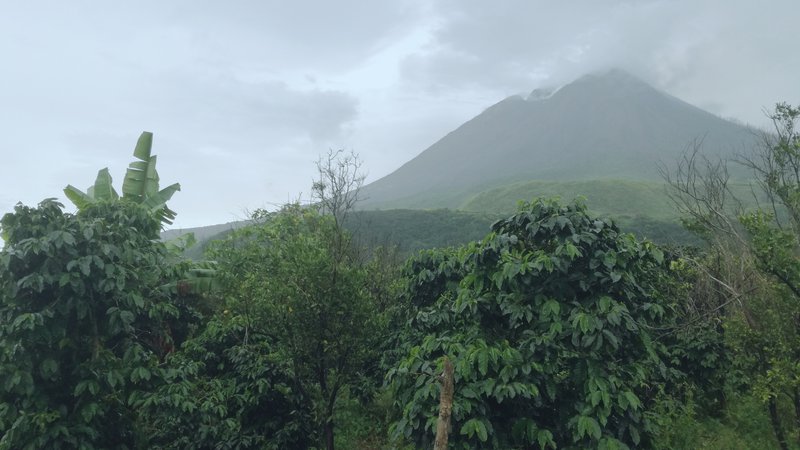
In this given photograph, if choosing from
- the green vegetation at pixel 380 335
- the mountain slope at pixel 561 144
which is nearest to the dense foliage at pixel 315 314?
the green vegetation at pixel 380 335

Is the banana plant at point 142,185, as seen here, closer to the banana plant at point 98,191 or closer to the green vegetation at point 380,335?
the banana plant at point 98,191

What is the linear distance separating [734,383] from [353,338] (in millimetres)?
8123

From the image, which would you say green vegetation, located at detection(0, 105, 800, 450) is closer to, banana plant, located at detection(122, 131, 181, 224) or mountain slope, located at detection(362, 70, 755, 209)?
banana plant, located at detection(122, 131, 181, 224)

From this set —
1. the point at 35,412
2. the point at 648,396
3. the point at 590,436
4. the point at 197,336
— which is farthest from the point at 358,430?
the point at 590,436

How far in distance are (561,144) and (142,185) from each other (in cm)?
14807

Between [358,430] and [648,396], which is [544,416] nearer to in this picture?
[648,396]

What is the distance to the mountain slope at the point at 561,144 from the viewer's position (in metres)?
123

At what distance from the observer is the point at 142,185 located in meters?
14.3

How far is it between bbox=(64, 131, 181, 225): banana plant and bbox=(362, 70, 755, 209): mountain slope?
92310mm

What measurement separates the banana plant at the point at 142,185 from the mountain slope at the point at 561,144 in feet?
303

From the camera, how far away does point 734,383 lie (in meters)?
12.1

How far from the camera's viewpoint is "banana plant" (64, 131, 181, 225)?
13659 millimetres

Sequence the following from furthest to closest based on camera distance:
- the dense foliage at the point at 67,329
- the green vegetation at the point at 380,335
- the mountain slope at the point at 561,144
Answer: the mountain slope at the point at 561,144 → the dense foliage at the point at 67,329 → the green vegetation at the point at 380,335

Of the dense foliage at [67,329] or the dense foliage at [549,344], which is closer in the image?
the dense foliage at [549,344]
